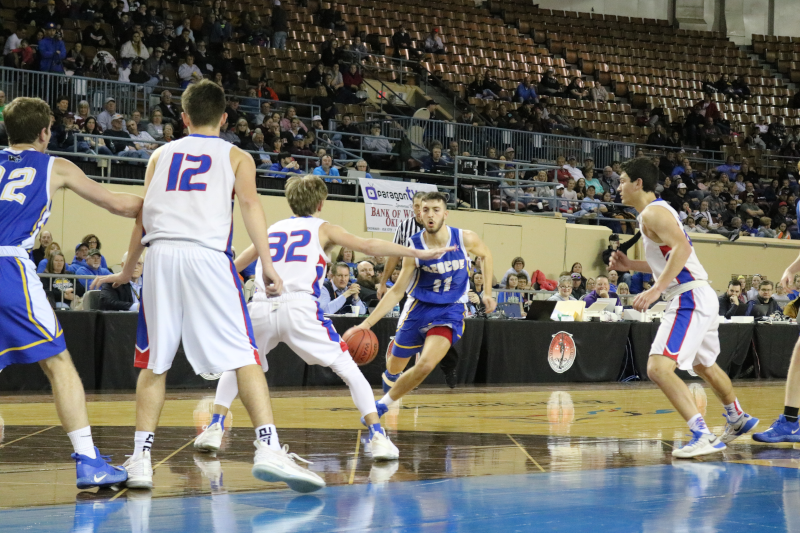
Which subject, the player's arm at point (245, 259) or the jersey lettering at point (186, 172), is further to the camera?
the player's arm at point (245, 259)

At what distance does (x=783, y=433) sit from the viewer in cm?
637

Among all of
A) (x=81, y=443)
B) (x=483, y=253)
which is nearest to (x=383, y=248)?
(x=81, y=443)

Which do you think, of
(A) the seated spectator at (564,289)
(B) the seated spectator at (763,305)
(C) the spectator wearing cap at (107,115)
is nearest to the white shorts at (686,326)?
(A) the seated spectator at (564,289)

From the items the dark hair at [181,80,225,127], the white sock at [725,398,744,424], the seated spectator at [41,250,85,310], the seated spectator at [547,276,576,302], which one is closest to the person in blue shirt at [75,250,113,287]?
the seated spectator at [41,250,85,310]

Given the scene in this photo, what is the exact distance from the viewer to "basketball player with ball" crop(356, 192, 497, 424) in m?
6.84

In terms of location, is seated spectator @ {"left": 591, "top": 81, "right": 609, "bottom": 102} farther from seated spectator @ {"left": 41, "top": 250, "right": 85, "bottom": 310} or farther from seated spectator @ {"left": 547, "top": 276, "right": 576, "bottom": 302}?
seated spectator @ {"left": 41, "top": 250, "right": 85, "bottom": 310}

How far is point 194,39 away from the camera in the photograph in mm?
18328

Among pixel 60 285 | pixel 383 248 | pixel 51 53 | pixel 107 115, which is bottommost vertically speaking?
pixel 60 285

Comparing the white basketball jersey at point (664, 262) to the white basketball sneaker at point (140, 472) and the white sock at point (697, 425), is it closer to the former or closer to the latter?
the white sock at point (697, 425)

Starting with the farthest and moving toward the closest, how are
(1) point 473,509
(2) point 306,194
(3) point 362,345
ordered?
(3) point 362,345 < (2) point 306,194 < (1) point 473,509

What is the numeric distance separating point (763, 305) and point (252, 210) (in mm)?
13386

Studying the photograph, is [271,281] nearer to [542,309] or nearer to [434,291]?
[434,291]

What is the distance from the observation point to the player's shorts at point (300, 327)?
543 centimetres

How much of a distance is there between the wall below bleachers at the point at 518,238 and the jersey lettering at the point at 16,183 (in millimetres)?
9018
